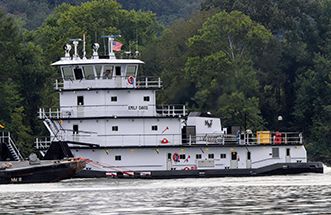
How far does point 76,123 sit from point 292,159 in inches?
520

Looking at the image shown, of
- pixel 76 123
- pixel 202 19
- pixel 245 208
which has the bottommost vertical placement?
pixel 245 208

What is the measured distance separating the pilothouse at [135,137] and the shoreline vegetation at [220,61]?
1754 centimetres

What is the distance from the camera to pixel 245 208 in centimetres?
5256

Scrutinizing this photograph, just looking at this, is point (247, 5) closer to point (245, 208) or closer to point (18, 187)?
point (18, 187)

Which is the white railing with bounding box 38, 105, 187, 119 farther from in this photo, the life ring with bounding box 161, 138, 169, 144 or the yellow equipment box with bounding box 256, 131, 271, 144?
the yellow equipment box with bounding box 256, 131, 271, 144

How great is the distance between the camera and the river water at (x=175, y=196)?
53.2 meters

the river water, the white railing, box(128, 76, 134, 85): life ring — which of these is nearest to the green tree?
box(128, 76, 134, 85): life ring

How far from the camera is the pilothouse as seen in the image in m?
86.7

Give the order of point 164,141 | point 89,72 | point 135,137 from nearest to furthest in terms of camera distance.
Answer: point 135,137
point 164,141
point 89,72

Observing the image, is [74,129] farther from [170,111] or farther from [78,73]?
[170,111]

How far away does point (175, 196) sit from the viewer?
206 feet

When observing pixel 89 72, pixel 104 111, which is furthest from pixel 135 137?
pixel 89 72

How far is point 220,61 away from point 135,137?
27.7 metres

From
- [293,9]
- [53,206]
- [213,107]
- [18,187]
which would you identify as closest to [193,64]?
[213,107]
